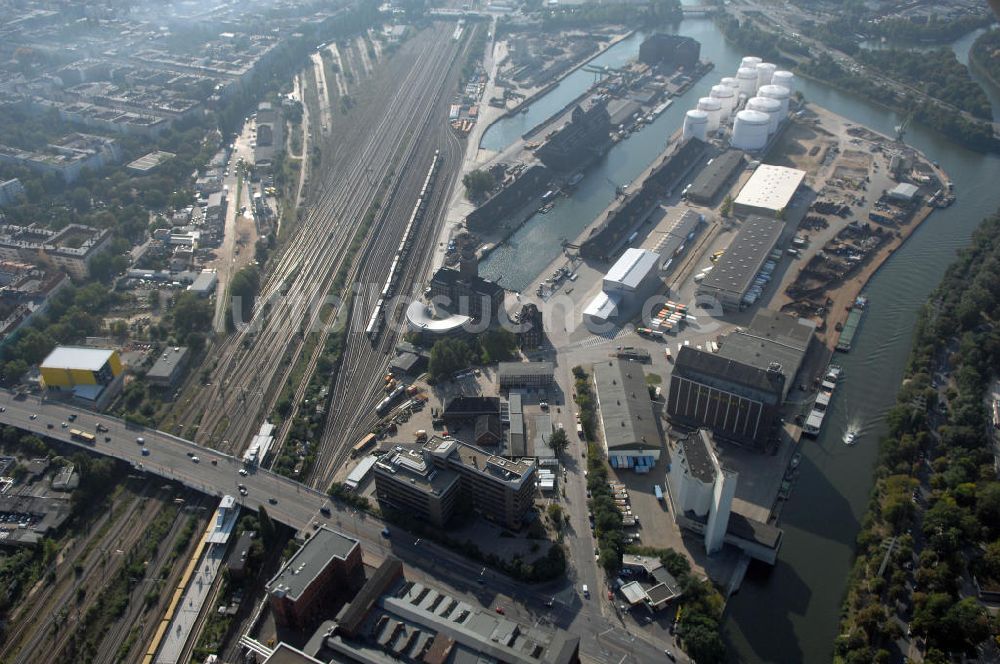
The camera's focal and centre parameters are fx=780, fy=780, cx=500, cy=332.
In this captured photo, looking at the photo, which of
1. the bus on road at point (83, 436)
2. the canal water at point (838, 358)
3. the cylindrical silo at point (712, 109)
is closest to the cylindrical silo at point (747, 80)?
the canal water at point (838, 358)

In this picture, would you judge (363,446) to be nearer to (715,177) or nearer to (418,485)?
(418,485)

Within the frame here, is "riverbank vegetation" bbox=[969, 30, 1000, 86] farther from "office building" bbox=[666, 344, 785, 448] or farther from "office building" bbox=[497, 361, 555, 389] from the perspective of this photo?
"office building" bbox=[497, 361, 555, 389]

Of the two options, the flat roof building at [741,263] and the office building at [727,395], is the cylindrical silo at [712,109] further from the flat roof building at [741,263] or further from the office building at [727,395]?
the office building at [727,395]

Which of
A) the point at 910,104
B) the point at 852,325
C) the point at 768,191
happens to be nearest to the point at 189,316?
the point at 852,325

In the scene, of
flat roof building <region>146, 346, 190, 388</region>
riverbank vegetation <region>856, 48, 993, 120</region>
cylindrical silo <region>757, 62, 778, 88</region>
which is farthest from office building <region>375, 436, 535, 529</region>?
riverbank vegetation <region>856, 48, 993, 120</region>

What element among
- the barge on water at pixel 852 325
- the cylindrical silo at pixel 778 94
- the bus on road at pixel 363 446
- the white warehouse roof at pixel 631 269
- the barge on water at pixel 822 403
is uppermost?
the cylindrical silo at pixel 778 94
